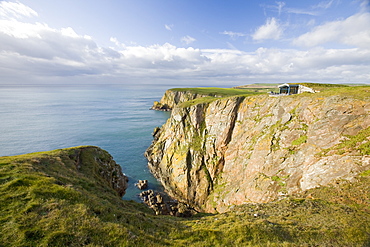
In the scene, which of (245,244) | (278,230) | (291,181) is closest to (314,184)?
(291,181)

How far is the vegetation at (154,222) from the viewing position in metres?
9.95

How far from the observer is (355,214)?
1405 cm

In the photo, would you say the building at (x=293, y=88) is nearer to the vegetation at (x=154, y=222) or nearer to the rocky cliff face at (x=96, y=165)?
the vegetation at (x=154, y=222)

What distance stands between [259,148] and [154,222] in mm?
24549

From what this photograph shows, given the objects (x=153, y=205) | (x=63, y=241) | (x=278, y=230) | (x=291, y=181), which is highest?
(x=63, y=241)

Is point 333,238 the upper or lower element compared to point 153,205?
upper

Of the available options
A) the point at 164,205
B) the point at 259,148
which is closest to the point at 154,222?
the point at 164,205

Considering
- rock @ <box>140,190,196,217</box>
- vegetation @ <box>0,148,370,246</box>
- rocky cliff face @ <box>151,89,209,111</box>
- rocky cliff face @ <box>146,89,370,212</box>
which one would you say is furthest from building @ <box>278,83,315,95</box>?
rocky cliff face @ <box>151,89,209,111</box>

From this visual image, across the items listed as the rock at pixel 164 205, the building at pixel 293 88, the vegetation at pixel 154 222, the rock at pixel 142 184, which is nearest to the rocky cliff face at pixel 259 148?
the rock at pixel 164 205

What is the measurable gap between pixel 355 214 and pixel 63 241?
2348 centimetres

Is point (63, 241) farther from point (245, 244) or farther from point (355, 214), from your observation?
point (355, 214)

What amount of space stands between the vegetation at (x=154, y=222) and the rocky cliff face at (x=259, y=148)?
464 cm

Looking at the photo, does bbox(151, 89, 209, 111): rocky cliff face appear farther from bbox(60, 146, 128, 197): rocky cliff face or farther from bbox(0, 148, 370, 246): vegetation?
bbox(0, 148, 370, 246): vegetation

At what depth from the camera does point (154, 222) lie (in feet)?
46.1
